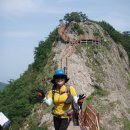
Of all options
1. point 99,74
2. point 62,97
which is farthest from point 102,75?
point 62,97

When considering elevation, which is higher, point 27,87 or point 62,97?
point 62,97

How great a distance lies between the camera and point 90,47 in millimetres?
55062

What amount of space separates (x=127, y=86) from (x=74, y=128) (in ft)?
157

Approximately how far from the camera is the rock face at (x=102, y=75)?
46.8 meters

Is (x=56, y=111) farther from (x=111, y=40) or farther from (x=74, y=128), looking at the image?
(x=111, y=40)

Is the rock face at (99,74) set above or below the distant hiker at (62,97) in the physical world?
below

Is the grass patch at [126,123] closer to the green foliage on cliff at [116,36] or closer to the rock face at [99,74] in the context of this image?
the rock face at [99,74]

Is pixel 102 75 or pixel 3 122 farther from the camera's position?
pixel 102 75

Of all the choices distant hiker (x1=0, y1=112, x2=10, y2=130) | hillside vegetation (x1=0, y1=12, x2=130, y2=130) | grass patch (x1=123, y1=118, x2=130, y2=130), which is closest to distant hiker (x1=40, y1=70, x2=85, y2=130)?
distant hiker (x1=0, y1=112, x2=10, y2=130)

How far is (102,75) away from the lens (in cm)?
5391

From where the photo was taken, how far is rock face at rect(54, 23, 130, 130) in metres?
46.8

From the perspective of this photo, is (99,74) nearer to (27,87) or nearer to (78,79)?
(78,79)

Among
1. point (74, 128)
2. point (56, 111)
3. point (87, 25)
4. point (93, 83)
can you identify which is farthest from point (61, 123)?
point (87, 25)

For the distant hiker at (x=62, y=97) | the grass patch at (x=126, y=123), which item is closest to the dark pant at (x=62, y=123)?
the distant hiker at (x=62, y=97)
